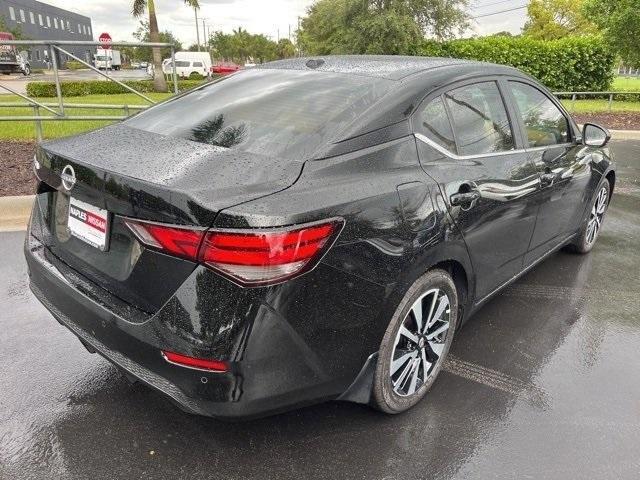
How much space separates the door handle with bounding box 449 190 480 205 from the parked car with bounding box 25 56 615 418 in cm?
1

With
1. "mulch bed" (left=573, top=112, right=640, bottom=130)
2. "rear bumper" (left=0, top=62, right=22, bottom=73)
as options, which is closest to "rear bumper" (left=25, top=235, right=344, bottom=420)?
"mulch bed" (left=573, top=112, right=640, bottom=130)

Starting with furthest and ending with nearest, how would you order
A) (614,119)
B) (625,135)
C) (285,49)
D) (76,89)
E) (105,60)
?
(285,49) → (76,89) → (614,119) → (105,60) → (625,135)

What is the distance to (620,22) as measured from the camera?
14672mm

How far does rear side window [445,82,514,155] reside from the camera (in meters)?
2.76

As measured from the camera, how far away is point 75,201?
2.22 m

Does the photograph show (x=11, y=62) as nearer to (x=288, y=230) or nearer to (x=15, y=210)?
(x=15, y=210)

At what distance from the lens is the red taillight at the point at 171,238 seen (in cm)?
179

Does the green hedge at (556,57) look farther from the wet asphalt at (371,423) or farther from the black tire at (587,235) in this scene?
the wet asphalt at (371,423)

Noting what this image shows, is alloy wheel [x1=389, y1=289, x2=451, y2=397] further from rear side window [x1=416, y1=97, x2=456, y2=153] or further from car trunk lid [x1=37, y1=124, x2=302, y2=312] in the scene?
car trunk lid [x1=37, y1=124, x2=302, y2=312]

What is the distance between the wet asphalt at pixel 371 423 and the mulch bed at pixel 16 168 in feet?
9.39

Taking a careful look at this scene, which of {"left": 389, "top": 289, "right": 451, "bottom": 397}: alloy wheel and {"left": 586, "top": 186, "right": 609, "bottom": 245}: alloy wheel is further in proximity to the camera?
{"left": 586, "top": 186, "right": 609, "bottom": 245}: alloy wheel

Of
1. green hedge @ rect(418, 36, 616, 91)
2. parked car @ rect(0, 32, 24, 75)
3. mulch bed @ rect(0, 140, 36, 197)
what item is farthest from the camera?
parked car @ rect(0, 32, 24, 75)

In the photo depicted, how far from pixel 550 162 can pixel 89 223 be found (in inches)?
110

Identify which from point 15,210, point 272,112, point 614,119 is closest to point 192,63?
point 614,119
